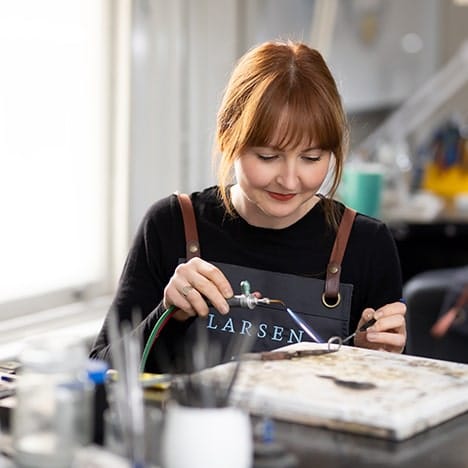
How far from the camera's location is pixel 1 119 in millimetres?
2920

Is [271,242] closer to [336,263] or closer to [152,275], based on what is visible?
[336,263]

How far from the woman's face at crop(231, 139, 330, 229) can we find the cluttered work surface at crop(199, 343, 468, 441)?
0.37m

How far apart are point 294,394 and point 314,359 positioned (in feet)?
0.67

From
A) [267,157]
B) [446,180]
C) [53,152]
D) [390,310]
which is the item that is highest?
[267,157]

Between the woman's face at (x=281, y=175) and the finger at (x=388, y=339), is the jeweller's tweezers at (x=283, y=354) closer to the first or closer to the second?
the finger at (x=388, y=339)

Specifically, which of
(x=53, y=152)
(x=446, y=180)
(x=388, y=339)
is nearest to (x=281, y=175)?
(x=388, y=339)

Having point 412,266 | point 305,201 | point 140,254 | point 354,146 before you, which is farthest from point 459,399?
point 354,146

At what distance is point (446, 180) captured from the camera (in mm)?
4891

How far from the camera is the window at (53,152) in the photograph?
2973 millimetres

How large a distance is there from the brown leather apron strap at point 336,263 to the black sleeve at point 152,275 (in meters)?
0.28

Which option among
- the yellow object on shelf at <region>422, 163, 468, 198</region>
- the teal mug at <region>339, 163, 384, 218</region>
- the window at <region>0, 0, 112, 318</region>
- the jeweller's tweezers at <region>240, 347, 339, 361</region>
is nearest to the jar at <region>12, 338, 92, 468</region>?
the jeweller's tweezers at <region>240, 347, 339, 361</region>

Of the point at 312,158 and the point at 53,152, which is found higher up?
the point at 312,158

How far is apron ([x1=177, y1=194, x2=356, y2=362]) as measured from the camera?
2.10 metres

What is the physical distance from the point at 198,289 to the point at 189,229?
1.07 ft
